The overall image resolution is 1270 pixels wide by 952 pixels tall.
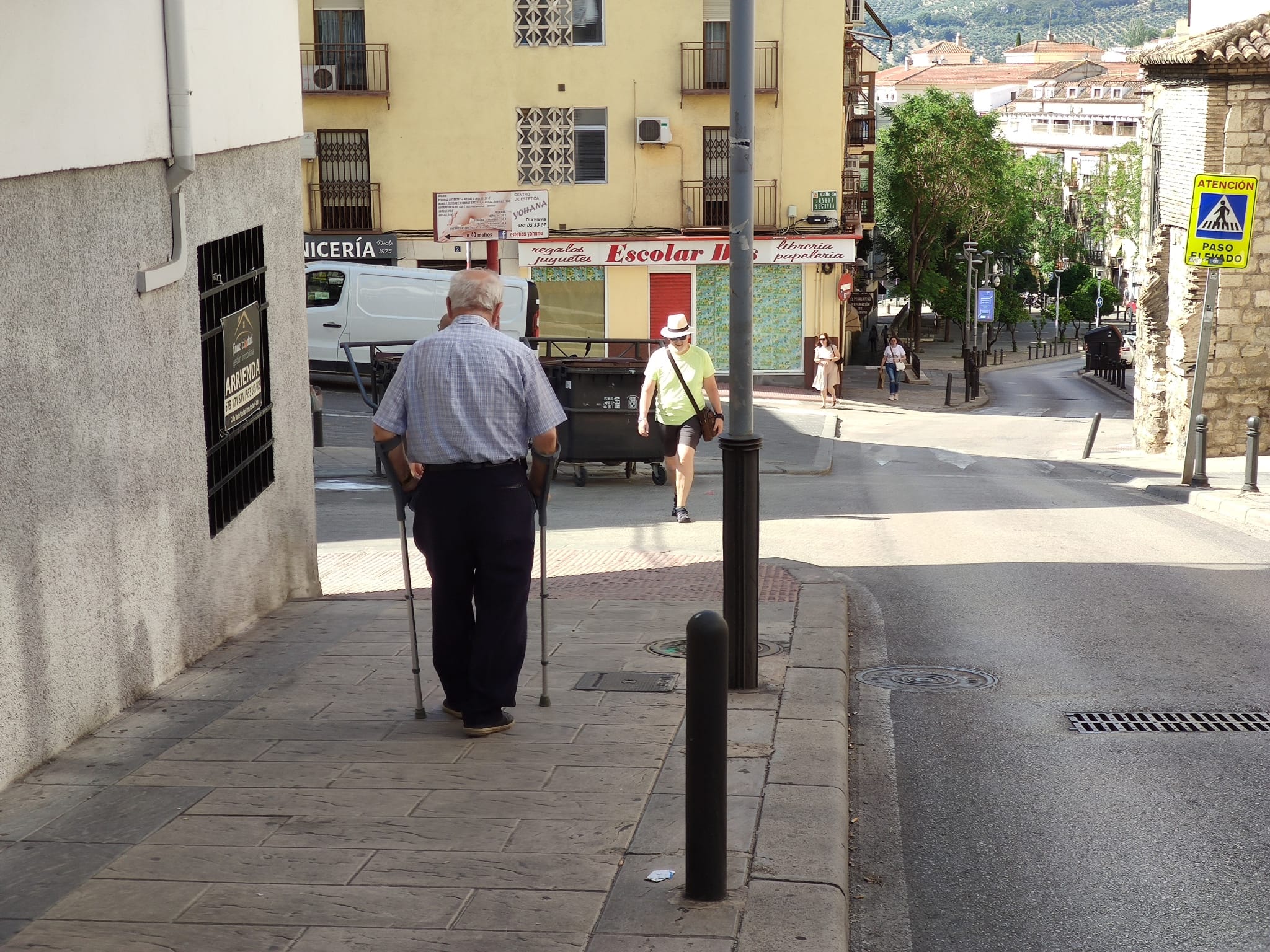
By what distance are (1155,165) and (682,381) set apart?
57.6 feet

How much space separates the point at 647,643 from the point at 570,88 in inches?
1179

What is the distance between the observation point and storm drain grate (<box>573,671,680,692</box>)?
6289 millimetres

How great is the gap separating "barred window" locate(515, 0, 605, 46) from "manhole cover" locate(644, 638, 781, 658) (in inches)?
1181

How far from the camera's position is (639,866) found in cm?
420

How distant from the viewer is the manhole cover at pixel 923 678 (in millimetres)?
6977

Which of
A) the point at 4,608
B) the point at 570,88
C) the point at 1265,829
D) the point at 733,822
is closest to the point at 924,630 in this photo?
the point at 1265,829

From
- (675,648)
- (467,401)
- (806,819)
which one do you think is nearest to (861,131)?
(675,648)

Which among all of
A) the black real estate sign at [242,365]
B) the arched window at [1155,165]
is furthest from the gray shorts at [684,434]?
the arched window at [1155,165]

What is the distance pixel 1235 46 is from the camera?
69.8ft

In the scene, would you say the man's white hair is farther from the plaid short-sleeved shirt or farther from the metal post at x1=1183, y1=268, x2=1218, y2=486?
the metal post at x1=1183, y1=268, x2=1218, y2=486

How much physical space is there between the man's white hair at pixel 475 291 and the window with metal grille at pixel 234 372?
6.07 feet

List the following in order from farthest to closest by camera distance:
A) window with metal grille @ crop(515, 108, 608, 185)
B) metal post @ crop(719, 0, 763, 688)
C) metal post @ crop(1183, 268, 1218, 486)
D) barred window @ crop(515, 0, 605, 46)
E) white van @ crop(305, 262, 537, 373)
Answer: window with metal grille @ crop(515, 108, 608, 185)
barred window @ crop(515, 0, 605, 46)
white van @ crop(305, 262, 537, 373)
metal post @ crop(1183, 268, 1218, 486)
metal post @ crop(719, 0, 763, 688)

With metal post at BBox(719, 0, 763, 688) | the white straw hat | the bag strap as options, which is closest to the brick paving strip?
metal post at BBox(719, 0, 763, 688)

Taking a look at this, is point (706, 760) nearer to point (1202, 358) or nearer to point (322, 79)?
point (1202, 358)
